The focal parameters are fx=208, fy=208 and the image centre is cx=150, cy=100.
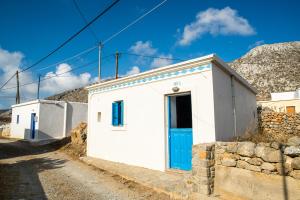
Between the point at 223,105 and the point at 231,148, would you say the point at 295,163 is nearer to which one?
the point at 231,148

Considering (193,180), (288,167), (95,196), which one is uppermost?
(288,167)

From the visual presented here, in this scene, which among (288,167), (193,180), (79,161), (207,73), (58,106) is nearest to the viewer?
(288,167)

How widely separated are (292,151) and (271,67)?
124 feet

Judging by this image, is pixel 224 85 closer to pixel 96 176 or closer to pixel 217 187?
pixel 217 187

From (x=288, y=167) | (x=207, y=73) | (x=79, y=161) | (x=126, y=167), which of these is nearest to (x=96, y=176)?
(x=126, y=167)

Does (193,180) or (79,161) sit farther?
(79,161)

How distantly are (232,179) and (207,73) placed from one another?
288 centimetres

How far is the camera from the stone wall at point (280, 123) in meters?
12.2

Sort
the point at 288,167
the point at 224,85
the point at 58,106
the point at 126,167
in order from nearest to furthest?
the point at 288,167
the point at 224,85
the point at 126,167
the point at 58,106

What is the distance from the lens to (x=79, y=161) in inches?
367

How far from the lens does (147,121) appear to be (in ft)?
24.1

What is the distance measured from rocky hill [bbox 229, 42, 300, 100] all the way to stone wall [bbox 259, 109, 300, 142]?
16.0 m

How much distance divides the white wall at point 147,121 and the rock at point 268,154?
1.59m

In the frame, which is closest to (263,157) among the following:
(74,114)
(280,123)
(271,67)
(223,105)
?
(223,105)
